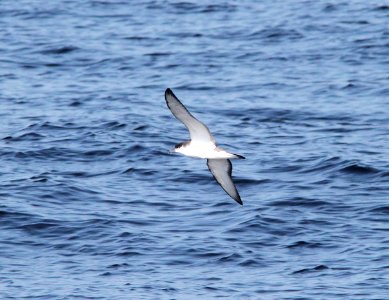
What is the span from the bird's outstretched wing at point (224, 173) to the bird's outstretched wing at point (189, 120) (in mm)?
1028

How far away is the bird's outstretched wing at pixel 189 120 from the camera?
12648mm

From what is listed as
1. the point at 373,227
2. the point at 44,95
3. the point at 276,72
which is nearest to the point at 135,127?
the point at 44,95

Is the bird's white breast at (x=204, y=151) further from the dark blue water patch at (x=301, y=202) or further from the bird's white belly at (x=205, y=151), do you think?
the dark blue water patch at (x=301, y=202)

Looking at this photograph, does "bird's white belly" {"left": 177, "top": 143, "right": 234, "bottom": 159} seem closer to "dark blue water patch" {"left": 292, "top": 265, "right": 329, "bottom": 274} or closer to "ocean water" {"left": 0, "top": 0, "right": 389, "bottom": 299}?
"ocean water" {"left": 0, "top": 0, "right": 389, "bottom": 299}

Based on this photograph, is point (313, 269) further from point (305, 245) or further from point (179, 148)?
point (179, 148)

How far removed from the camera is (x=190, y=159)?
781 inches

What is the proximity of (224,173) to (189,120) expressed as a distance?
160cm

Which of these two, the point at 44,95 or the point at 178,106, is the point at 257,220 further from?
the point at 44,95

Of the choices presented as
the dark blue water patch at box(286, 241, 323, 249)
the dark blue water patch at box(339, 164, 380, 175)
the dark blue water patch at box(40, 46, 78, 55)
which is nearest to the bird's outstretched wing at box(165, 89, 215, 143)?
the dark blue water patch at box(286, 241, 323, 249)

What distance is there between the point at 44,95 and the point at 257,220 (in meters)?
8.04

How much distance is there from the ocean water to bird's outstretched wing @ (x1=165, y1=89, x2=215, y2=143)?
210cm

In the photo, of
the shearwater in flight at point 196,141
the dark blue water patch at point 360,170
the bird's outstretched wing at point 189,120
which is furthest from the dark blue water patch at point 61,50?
the bird's outstretched wing at point 189,120

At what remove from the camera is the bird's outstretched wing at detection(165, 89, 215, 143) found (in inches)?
498

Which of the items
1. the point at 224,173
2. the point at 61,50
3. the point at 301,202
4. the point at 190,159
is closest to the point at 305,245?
the point at 301,202
